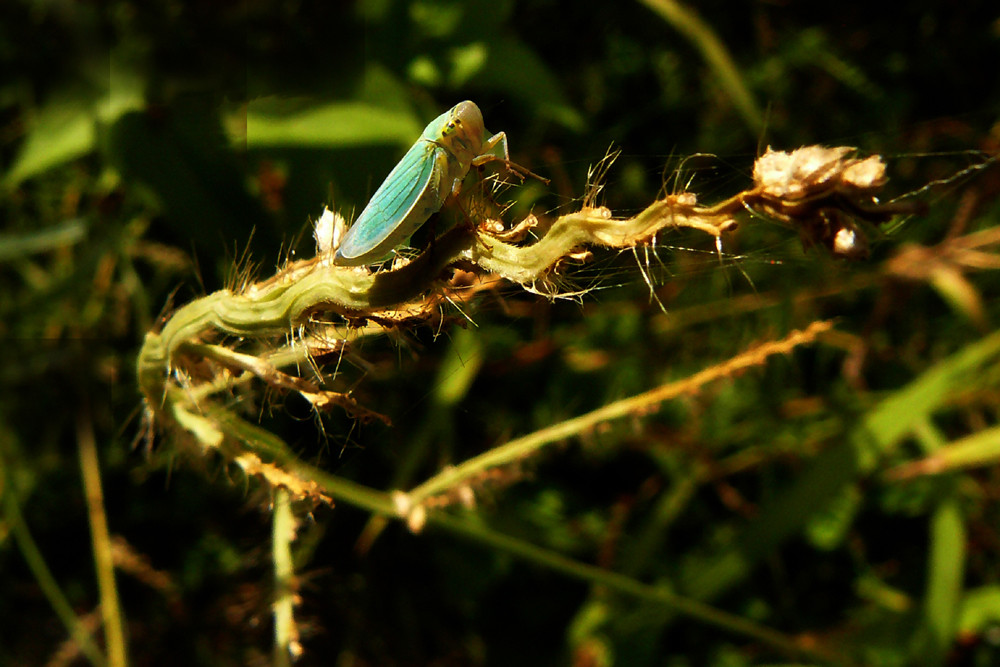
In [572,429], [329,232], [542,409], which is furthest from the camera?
[542,409]

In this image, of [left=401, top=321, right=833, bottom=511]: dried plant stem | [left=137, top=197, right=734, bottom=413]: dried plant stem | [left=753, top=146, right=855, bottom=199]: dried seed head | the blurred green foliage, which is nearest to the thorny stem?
the blurred green foliage

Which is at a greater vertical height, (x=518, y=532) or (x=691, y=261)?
(x=518, y=532)

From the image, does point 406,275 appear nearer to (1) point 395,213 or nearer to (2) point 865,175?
(1) point 395,213

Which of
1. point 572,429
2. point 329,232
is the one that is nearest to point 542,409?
point 572,429

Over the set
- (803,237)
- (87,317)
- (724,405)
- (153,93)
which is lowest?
(803,237)

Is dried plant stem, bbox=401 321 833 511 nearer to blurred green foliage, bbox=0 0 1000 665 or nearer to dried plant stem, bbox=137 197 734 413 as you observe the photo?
dried plant stem, bbox=137 197 734 413

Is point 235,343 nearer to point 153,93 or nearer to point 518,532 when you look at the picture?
point 518,532

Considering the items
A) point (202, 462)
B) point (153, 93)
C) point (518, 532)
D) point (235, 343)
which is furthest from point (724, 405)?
point (153, 93)
